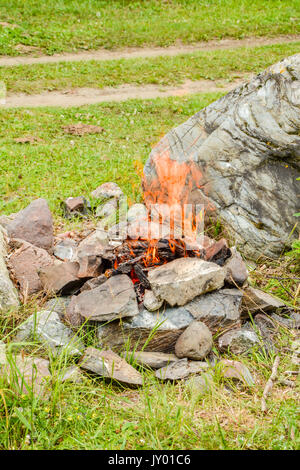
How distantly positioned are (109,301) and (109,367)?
60cm

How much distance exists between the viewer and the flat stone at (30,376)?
302 centimetres

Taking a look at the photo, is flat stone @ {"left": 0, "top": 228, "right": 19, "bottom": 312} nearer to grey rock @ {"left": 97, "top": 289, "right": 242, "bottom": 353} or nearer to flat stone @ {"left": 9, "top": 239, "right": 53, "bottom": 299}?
flat stone @ {"left": 9, "top": 239, "right": 53, "bottom": 299}

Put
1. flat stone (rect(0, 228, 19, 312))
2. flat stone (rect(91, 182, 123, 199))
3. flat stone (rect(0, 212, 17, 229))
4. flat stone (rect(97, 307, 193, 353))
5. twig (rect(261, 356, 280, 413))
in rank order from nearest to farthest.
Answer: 1. twig (rect(261, 356, 280, 413))
2. flat stone (rect(97, 307, 193, 353))
3. flat stone (rect(0, 228, 19, 312))
4. flat stone (rect(0, 212, 17, 229))
5. flat stone (rect(91, 182, 123, 199))

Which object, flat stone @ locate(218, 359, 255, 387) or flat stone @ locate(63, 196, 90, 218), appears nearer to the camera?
flat stone @ locate(218, 359, 255, 387)

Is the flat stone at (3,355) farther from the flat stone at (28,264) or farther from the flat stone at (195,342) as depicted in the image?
the flat stone at (195,342)

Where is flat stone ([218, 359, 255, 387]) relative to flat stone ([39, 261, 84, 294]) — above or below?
below

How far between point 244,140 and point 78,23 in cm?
1336

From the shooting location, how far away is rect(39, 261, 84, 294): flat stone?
4406 millimetres

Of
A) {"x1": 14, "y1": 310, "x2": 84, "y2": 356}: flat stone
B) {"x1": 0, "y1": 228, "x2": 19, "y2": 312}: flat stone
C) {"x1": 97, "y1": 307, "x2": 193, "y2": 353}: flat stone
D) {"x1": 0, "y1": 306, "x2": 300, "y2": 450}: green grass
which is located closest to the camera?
{"x1": 0, "y1": 306, "x2": 300, "y2": 450}: green grass

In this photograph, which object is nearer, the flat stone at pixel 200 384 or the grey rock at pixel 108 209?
the flat stone at pixel 200 384

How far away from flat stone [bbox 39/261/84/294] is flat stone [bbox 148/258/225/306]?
754 mm

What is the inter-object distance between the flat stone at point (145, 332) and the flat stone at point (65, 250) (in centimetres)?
130

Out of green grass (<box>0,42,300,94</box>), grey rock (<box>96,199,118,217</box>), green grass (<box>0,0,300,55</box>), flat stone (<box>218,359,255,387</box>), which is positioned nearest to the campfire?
grey rock (<box>96,199,118,217</box>)

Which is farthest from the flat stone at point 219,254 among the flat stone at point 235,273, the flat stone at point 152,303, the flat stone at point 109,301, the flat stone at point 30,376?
the flat stone at point 30,376
